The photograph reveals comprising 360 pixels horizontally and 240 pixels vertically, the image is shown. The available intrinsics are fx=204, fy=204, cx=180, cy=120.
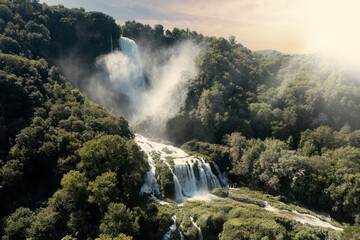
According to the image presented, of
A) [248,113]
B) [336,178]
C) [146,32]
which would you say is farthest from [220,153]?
[146,32]

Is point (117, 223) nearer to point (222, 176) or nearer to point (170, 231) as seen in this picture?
point (170, 231)

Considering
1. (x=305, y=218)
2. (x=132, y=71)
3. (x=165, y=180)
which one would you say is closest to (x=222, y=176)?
(x=165, y=180)

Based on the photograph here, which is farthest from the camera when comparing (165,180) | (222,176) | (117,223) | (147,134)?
(147,134)

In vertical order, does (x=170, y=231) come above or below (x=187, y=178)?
below

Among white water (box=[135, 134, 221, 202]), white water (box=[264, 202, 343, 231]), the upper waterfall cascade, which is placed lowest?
white water (box=[264, 202, 343, 231])

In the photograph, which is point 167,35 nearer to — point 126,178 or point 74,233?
point 126,178

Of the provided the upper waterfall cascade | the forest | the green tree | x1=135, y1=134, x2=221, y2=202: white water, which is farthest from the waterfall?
the upper waterfall cascade

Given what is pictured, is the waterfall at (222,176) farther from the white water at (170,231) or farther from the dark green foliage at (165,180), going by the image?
the white water at (170,231)

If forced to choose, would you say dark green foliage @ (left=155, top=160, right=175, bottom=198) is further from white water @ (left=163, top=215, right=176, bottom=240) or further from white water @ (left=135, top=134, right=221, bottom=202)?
white water @ (left=163, top=215, right=176, bottom=240)
